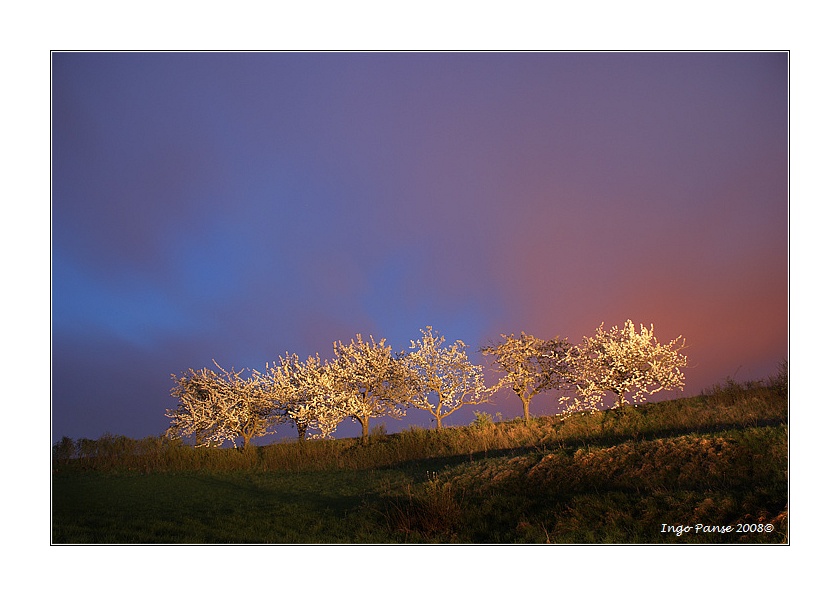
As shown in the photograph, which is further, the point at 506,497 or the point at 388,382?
the point at 388,382

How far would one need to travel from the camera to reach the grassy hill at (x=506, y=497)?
28.2 ft

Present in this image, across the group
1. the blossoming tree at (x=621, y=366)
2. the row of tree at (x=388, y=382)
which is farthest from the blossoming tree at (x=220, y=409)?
the blossoming tree at (x=621, y=366)

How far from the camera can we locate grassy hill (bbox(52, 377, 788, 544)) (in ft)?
28.2

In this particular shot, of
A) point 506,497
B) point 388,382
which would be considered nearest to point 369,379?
point 388,382

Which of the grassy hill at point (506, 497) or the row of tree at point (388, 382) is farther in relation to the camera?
the row of tree at point (388, 382)

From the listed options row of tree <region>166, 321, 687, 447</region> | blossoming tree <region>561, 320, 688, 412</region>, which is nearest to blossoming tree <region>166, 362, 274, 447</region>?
row of tree <region>166, 321, 687, 447</region>

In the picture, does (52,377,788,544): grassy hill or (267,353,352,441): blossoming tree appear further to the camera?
(267,353,352,441): blossoming tree

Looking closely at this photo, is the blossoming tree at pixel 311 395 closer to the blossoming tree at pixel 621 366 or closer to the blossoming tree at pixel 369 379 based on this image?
the blossoming tree at pixel 369 379

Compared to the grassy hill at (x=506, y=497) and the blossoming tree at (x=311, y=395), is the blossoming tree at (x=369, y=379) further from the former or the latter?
the grassy hill at (x=506, y=497)

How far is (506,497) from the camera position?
9820mm

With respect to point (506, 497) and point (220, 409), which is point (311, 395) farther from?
point (506, 497)

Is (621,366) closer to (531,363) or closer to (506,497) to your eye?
(531,363)

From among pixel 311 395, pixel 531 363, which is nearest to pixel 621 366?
pixel 531 363

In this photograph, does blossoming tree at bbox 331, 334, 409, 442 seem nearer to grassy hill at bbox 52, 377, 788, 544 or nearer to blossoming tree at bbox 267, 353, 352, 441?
blossoming tree at bbox 267, 353, 352, 441
